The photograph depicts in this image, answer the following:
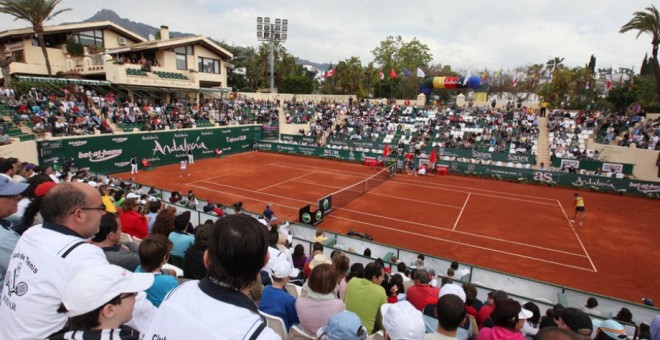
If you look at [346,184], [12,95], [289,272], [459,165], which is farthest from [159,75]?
[289,272]

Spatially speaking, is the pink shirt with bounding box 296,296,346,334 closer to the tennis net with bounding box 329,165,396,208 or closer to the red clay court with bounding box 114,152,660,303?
the red clay court with bounding box 114,152,660,303

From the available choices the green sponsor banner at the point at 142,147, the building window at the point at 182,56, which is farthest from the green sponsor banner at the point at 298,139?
the building window at the point at 182,56

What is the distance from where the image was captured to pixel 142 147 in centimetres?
2925

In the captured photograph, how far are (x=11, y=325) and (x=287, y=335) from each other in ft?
8.45

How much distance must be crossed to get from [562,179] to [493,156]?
5804 millimetres

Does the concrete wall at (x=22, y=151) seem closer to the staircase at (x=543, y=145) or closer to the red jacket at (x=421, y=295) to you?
the red jacket at (x=421, y=295)

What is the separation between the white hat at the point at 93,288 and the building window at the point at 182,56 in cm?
4257

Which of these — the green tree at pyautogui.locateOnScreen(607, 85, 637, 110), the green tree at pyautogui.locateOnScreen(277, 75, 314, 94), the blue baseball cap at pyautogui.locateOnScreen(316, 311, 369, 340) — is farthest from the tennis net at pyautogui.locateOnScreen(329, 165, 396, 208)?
the green tree at pyautogui.locateOnScreen(277, 75, 314, 94)

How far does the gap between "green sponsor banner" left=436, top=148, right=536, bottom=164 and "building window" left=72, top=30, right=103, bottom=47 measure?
37724mm

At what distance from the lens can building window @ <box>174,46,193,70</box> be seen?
3991cm

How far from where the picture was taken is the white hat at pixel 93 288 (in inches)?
85.7

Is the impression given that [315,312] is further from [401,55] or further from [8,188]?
[401,55]

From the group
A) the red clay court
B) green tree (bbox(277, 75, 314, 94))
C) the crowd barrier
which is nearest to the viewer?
the crowd barrier

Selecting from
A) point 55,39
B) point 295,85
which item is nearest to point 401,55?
point 295,85
